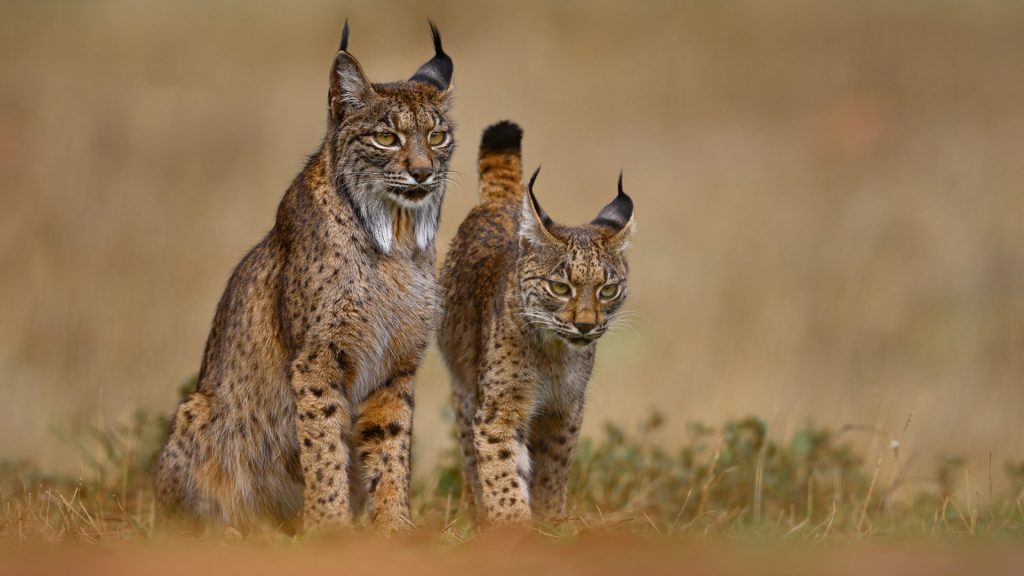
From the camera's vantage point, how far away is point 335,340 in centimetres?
804

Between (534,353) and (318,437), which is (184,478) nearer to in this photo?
(318,437)

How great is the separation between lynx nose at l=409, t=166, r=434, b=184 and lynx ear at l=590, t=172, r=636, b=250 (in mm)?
1339

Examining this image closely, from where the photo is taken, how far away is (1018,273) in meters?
14.4

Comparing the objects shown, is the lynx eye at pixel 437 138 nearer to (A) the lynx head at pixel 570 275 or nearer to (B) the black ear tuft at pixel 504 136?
(A) the lynx head at pixel 570 275

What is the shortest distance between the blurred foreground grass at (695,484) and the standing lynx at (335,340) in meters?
0.50

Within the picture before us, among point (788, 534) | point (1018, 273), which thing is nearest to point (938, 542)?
point (788, 534)

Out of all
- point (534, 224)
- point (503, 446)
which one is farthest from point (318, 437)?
point (534, 224)

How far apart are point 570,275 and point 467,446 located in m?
1.58

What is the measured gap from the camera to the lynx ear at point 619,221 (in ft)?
29.4

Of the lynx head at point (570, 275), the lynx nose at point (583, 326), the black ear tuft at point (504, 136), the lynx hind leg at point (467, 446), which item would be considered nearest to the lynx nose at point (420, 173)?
the lynx head at point (570, 275)

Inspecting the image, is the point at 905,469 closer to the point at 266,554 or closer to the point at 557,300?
the point at 557,300

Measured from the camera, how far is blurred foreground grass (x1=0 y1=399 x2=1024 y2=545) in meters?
8.71

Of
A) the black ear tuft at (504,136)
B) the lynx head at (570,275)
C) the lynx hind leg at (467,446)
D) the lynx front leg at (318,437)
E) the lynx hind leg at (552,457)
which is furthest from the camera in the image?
the black ear tuft at (504,136)

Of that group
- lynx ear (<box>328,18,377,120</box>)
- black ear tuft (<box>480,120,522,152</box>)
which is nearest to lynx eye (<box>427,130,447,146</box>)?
lynx ear (<box>328,18,377,120</box>)
